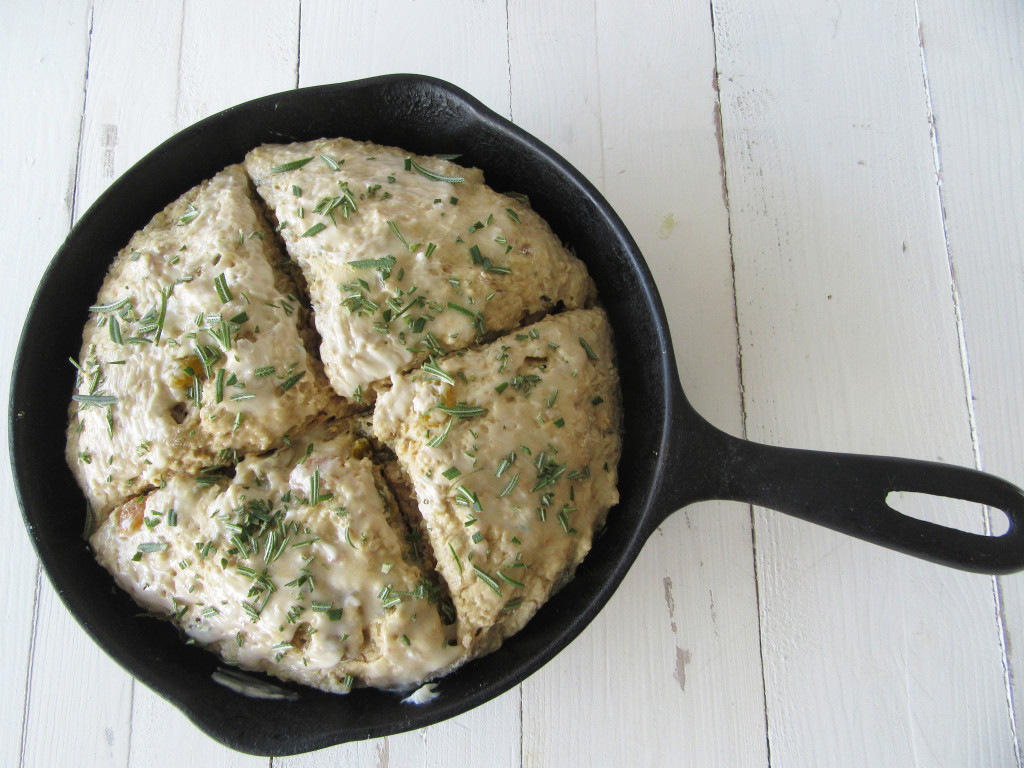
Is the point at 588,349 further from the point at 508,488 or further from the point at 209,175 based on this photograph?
the point at 209,175

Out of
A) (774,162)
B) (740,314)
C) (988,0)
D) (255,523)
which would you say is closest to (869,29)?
(988,0)

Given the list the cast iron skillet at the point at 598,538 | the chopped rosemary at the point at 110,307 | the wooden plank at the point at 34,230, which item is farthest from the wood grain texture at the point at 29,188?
the chopped rosemary at the point at 110,307

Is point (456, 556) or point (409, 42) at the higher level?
point (409, 42)

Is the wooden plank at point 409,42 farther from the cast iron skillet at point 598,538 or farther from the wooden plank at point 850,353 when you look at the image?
the wooden plank at point 850,353

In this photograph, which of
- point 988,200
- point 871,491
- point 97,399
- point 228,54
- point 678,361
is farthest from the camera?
point 228,54

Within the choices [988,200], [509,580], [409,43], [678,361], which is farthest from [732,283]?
[409,43]

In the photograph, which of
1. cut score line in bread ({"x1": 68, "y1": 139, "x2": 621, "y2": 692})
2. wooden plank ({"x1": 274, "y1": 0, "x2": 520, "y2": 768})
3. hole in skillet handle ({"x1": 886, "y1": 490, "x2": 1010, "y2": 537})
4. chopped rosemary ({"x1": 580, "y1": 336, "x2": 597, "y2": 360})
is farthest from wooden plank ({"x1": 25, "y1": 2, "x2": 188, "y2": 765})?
hole in skillet handle ({"x1": 886, "y1": 490, "x2": 1010, "y2": 537})

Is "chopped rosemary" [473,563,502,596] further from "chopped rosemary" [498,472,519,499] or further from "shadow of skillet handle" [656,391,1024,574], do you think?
"shadow of skillet handle" [656,391,1024,574]
